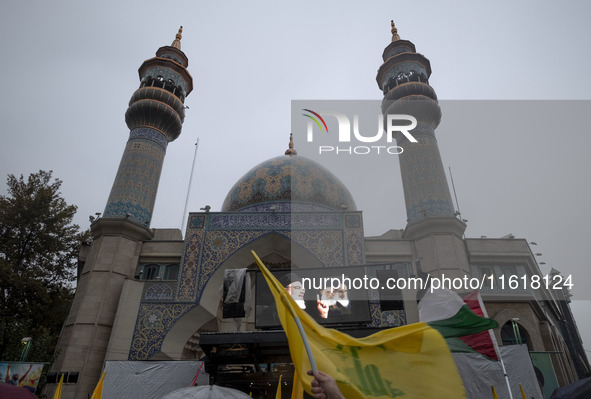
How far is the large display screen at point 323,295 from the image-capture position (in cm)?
998

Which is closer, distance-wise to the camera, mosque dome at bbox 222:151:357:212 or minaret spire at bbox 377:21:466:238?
minaret spire at bbox 377:21:466:238

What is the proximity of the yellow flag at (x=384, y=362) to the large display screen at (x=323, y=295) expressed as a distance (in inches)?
287

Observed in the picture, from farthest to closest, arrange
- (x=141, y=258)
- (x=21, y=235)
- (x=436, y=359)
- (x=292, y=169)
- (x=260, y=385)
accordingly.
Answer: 1. (x=292, y=169)
2. (x=21, y=235)
3. (x=141, y=258)
4. (x=260, y=385)
5. (x=436, y=359)

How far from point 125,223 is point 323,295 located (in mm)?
8167

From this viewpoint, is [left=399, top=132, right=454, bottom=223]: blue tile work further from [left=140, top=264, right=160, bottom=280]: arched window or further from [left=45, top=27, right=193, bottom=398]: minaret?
[left=45, top=27, right=193, bottom=398]: minaret

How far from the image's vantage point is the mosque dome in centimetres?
1709

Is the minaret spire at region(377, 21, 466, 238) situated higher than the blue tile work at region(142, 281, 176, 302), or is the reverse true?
the minaret spire at region(377, 21, 466, 238)

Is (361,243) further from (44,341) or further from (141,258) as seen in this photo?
(44,341)

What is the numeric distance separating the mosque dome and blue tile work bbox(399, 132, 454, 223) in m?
2.91

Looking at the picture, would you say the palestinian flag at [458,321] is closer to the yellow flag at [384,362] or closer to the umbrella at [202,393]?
the yellow flag at [384,362]

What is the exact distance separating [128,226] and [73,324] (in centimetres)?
370

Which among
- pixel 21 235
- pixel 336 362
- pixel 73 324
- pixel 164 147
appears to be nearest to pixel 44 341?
pixel 73 324

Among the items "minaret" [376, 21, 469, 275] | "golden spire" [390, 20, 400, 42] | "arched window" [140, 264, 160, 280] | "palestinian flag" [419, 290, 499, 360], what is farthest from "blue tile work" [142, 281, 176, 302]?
"golden spire" [390, 20, 400, 42]

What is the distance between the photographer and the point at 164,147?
17.2m
